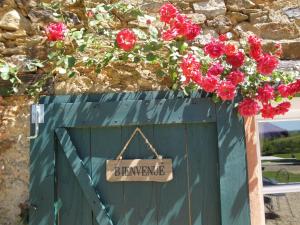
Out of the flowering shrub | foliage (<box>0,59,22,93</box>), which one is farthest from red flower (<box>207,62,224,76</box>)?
foliage (<box>0,59,22,93</box>)

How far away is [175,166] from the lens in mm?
2486

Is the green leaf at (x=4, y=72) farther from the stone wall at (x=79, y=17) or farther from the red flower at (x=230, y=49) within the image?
the red flower at (x=230, y=49)

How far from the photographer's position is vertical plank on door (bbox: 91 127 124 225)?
8.19 ft

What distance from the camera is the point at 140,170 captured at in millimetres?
2488

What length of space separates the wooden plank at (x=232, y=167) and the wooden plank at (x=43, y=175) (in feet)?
3.43

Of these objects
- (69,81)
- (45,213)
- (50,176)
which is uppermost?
(69,81)

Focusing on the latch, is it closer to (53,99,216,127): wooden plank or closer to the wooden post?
(53,99,216,127): wooden plank

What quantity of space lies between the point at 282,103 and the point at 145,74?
919 mm

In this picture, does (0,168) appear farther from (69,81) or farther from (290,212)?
(290,212)

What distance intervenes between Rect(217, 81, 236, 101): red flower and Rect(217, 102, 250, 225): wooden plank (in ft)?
0.53

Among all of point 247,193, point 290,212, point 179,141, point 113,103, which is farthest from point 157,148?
point 290,212

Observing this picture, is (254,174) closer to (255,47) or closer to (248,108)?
(248,108)

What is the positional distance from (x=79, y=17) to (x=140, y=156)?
1108mm

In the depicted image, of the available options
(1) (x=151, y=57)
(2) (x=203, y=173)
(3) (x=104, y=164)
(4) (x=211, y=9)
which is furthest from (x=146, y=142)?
(4) (x=211, y=9)
